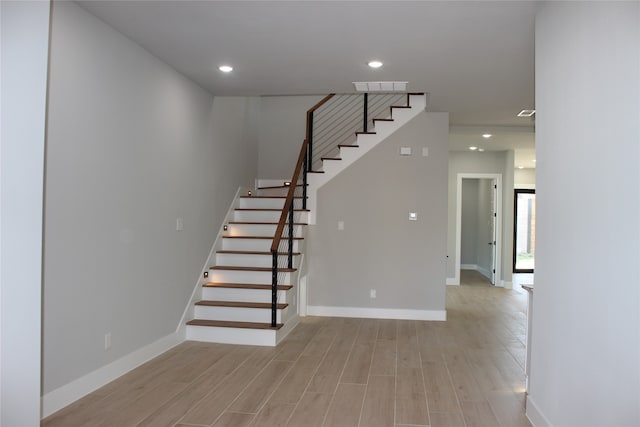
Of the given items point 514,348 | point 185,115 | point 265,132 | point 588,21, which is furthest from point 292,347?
point 265,132

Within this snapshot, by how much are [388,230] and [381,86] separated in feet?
6.62

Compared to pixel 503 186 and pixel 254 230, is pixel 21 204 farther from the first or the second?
pixel 503 186

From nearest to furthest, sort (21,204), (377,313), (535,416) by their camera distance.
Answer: (21,204)
(535,416)
(377,313)

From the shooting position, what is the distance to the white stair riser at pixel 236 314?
5.23 m

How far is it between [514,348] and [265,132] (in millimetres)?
5146

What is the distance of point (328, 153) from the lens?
26.4 feet

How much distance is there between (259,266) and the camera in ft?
A: 19.6

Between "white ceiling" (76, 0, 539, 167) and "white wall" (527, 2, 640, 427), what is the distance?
69 cm

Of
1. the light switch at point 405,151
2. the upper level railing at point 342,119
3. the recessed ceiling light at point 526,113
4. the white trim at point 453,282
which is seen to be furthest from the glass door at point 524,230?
the light switch at point 405,151

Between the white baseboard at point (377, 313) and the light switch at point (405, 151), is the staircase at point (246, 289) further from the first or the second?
the light switch at point (405, 151)

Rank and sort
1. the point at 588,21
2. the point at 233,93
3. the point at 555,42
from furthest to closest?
the point at 233,93, the point at 555,42, the point at 588,21

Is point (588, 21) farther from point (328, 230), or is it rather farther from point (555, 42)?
point (328, 230)

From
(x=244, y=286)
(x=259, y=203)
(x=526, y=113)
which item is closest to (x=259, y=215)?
(x=259, y=203)

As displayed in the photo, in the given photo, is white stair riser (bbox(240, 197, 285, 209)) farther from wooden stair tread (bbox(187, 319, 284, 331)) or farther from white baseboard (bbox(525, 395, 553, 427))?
white baseboard (bbox(525, 395, 553, 427))
